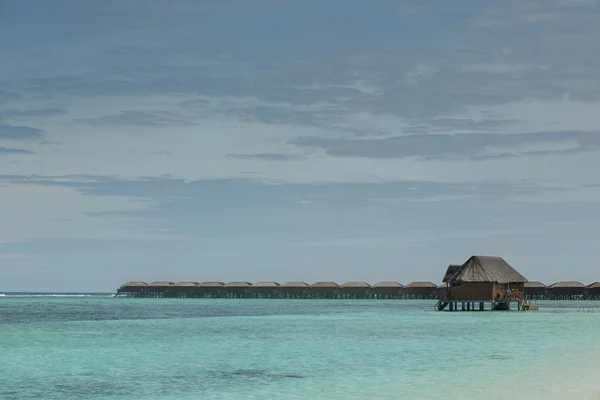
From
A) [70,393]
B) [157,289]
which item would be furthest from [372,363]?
[157,289]

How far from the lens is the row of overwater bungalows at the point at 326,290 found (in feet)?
391

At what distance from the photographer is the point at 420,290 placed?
12281 cm

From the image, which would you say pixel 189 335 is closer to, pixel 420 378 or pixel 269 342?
pixel 269 342

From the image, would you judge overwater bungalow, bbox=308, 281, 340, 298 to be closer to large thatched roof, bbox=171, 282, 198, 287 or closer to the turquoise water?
large thatched roof, bbox=171, 282, 198, 287

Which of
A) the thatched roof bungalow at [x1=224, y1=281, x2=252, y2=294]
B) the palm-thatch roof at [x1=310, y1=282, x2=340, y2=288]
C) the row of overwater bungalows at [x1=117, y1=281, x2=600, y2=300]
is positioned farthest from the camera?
the thatched roof bungalow at [x1=224, y1=281, x2=252, y2=294]

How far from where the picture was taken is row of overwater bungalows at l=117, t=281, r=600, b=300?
11925 centimetres

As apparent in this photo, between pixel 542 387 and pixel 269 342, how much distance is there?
626 inches

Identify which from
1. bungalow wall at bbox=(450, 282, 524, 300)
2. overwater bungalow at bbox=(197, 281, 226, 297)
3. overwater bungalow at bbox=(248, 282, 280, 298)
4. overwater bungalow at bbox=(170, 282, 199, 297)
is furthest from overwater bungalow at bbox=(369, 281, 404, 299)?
bungalow wall at bbox=(450, 282, 524, 300)

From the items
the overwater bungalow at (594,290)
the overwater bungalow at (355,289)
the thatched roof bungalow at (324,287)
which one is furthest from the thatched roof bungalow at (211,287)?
the overwater bungalow at (594,290)

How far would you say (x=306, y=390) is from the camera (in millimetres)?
20344

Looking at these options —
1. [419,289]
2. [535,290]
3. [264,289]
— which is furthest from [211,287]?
[535,290]

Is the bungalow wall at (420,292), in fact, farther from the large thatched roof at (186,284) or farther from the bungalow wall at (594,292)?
the large thatched roof at (186,284)

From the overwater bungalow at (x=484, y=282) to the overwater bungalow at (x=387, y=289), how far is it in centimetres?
5461

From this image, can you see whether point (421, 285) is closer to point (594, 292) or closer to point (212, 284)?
point (594, 292)
